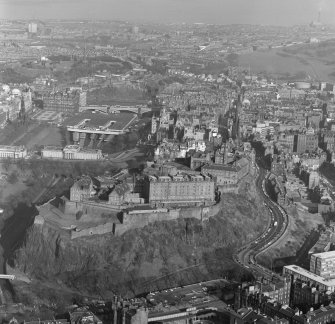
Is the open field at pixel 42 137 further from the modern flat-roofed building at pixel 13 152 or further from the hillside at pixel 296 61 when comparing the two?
the hillside at pixel 296 61

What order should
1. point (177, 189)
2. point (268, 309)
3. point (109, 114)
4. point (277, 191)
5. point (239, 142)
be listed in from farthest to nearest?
point (109, 114)
point (239, 142)
point (277, 191)
point (177, 189)
point (268, 309)

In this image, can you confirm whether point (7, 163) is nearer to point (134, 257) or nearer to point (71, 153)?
point (71, 153)

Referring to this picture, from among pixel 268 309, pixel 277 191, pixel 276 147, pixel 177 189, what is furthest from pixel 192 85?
pixel 268 309

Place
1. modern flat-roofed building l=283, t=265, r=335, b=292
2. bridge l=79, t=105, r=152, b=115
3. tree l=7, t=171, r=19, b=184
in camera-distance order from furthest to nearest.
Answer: bridge l=79, t=105, r=152, b=115 → tree l=7, t=171, r=19, b=184 → modern flat-roofed building l=283, t=265, r=335, b=292

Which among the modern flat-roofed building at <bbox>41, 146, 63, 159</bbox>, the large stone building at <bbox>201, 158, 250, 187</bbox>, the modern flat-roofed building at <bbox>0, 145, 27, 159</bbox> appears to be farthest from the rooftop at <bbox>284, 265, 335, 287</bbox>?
the modern flat-roofed building at <bbox>0, 145, 27, 159</bbox>

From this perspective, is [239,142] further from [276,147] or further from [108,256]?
[108,256]

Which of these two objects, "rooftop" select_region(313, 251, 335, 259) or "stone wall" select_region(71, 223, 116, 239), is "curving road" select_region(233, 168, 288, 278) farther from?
"stone wall" select_region(71, 223, 116, 239)

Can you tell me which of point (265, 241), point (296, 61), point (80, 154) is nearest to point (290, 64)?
point (296, 61)

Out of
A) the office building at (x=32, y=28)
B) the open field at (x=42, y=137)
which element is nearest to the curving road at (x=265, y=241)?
the open field at (x=42, y=137)
